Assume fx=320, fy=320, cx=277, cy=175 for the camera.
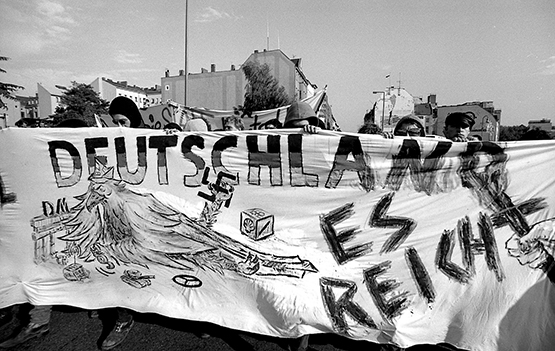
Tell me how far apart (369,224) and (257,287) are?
0.99 meters

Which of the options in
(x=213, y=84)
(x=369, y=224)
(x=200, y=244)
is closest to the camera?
(x=369, y=224)

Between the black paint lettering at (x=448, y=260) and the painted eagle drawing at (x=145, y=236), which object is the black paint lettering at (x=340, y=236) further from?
the black paint lettering at (x=448, y=260)

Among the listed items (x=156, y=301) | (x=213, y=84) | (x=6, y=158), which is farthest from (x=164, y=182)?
(x=213, y=84)

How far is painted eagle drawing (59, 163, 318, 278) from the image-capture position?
100 inches

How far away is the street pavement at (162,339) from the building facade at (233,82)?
38.5 meters

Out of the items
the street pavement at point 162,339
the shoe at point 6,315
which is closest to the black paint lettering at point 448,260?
the street pavement at point 162,339

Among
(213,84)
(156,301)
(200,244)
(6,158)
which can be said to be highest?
(213,84)

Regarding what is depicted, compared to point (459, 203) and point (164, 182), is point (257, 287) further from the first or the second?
point (459, 203)

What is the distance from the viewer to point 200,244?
262 centimetres

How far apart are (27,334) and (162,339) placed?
1.16 meters

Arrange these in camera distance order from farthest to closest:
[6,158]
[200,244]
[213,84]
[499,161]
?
[213,84]
[6,158]
[200,244]
[499,161]

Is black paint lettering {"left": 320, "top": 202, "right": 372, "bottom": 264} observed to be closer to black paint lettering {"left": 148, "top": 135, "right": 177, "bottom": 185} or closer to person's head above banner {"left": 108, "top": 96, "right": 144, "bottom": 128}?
black paint lettering {"left": 148, "top": 135, "right": 177, "bottom": 185}

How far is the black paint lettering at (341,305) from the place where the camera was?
2.35 meters

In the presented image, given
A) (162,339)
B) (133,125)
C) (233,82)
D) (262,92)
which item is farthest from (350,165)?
(233,82)
